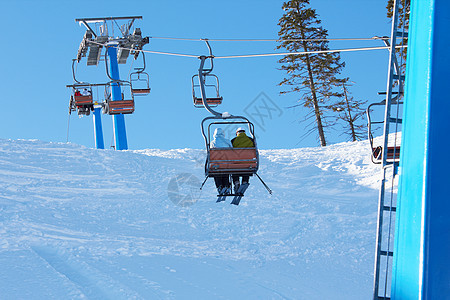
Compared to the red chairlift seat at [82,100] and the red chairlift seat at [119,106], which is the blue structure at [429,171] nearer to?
the red chairlift seat at [119,106]

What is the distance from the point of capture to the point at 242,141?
9.50m

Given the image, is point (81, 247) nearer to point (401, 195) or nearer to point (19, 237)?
point (19, 237)

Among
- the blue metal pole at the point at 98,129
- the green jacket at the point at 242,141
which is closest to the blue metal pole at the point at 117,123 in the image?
the blue metal pole at the point at 98,129

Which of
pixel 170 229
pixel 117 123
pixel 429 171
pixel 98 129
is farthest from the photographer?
pixel 98 129

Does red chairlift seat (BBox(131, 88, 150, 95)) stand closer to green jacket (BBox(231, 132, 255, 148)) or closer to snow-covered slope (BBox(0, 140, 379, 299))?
snow-covered slope (BBox(0, 140, 379, 299))

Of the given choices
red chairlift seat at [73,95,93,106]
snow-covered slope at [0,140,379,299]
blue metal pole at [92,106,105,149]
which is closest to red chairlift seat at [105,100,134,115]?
snow-covered slope at [0,140,379,299]

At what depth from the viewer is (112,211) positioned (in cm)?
1253

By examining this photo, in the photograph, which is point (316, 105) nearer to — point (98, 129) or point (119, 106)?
point (119, 106)

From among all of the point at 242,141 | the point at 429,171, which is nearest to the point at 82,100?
the point at 242,141

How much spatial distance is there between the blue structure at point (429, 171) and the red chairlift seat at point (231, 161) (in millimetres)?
4780

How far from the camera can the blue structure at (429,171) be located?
4.24 metres

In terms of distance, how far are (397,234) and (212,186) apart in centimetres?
1153

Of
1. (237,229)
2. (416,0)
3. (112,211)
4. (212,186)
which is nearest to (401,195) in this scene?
(416,0)

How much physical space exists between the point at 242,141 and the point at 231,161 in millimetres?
601
